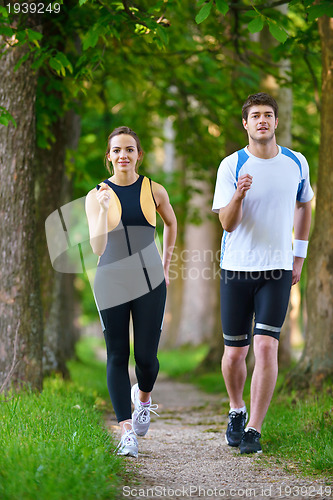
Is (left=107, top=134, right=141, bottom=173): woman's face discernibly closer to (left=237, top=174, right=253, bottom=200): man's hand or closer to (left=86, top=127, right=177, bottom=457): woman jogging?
(left=86, top=127, right=177, bottom=457): woman jogging

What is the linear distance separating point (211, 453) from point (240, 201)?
1.88 m

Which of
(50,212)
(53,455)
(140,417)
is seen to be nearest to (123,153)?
(140,417)

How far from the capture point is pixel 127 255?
4488 mm

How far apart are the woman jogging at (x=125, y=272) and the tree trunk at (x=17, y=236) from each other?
153cm

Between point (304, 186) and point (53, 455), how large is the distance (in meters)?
2.60

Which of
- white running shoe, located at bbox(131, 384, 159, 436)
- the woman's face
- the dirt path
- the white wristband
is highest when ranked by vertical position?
the woman's face

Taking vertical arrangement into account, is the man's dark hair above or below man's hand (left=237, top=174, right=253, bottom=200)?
above

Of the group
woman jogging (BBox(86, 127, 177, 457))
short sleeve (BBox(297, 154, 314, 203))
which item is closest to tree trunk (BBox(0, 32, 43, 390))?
woman jogging (BBox(86, 127, 177, 457))

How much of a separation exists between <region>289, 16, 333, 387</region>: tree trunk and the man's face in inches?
77.5

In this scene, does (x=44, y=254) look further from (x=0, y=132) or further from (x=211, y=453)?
(x=211, y=453)

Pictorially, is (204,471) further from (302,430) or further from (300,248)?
(300,248)

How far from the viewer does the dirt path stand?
11.7 feet
